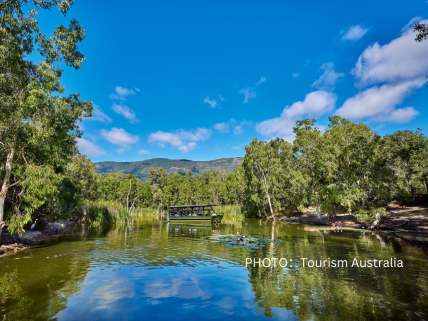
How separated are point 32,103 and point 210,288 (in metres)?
12.8

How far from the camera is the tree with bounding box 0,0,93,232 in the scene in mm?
11367

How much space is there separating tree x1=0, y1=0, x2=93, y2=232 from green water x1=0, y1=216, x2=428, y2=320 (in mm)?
4985

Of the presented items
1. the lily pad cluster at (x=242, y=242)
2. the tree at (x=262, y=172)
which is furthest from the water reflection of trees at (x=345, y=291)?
the tree at (x=262, y=172)

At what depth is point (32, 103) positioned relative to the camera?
37.6 ft

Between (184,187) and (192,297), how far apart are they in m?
70.9

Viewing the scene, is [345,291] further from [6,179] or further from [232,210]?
[232,210]

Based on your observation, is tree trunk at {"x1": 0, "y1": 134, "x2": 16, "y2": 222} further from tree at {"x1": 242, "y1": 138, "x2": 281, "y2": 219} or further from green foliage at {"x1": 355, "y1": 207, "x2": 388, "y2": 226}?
tree at {"x1": 242, "y1": 138, "x2": 281, "y2": 219}

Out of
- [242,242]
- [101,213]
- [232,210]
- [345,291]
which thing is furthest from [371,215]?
[232,210]

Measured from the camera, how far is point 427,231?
64.5 feet

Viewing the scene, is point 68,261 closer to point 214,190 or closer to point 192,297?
point 192,297

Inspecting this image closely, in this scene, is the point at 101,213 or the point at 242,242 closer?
the point at 242,242

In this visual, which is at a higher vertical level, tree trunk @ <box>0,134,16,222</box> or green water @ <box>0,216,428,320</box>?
tree trunk @ <box>0,134,16,222</box>

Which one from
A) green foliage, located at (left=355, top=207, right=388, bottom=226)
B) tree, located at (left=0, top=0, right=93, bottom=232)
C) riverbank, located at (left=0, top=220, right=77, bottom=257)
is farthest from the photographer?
green foliage, located at (left=355, top=207, right=388, bottom=226)

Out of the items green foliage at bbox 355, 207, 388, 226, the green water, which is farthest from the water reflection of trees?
green foliage at bbox 355, 207, 388, 226
